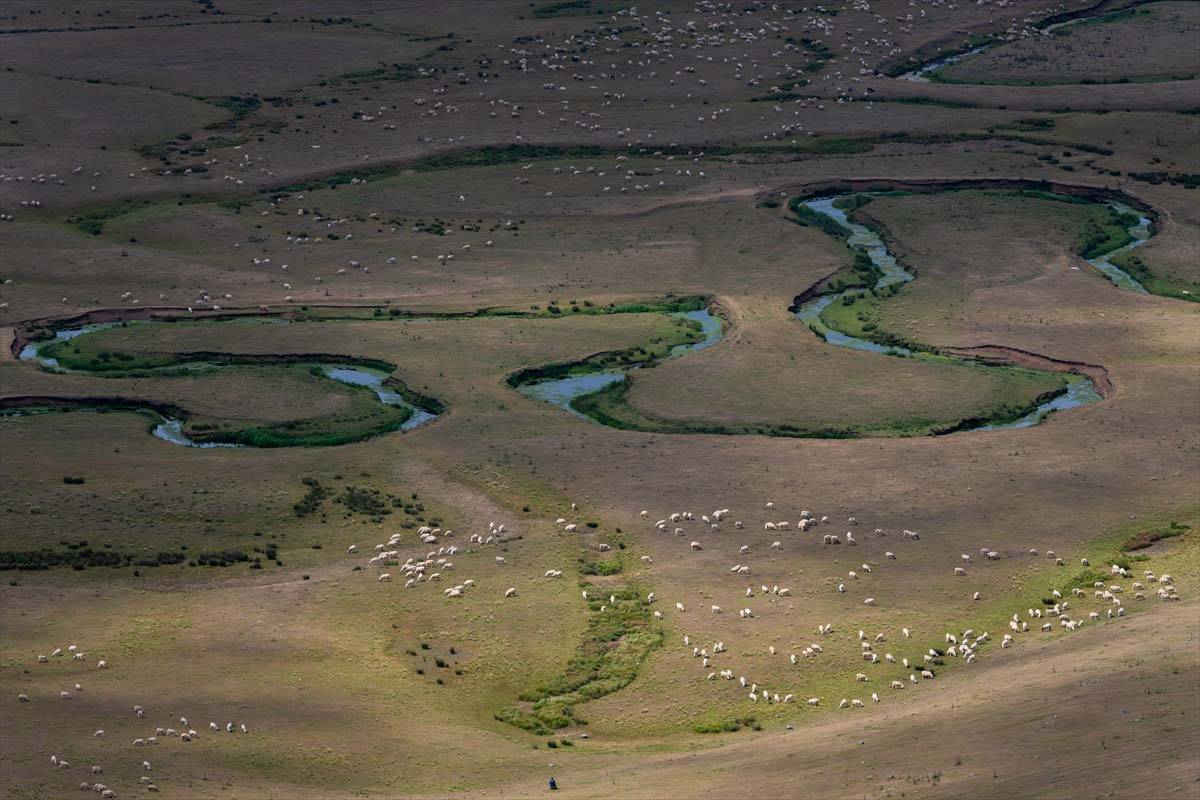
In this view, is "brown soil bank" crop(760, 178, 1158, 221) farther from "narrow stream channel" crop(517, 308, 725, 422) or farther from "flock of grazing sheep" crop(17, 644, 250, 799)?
"flock of grazing sheep" crop(17, 644, 250, 799)

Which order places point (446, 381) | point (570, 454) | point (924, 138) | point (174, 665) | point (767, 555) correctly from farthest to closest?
1. point (924, 138)
2. point (446, 381)
3. point (570, 454)
4. point (767, 555)
5. point (174, 665)

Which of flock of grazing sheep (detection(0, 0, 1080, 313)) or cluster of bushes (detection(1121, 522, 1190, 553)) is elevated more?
flock of grazing sheep (detection(0, 0, 1080, 313))

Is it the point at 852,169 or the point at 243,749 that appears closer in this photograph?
the point at 243,749

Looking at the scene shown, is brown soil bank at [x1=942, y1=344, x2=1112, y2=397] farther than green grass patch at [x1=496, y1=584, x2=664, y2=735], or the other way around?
brown soil bank at [x1=942, y1=344, x2=1112, y2=397]

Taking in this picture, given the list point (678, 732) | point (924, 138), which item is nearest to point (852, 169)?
point (924, 138)

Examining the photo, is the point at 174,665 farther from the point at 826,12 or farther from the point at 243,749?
the point at 826,12

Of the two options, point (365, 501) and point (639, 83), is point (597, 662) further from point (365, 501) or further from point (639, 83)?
point (639, 83)

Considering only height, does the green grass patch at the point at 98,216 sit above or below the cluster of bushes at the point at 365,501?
above

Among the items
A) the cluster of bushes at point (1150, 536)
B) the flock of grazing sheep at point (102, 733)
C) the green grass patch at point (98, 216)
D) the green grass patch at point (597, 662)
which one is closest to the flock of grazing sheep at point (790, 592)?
the green grass patch at point (597, 662)

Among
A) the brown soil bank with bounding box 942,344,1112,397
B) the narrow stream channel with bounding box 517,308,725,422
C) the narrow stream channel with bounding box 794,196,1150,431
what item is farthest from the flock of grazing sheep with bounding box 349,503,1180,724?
the brown soil bank with bounding box 942,344,1112,397

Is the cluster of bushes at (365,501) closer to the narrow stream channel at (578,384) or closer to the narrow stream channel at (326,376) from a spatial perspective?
the narrow stream channel at (326,376)

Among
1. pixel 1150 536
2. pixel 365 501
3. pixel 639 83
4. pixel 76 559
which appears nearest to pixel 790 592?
pixel 1150 536
